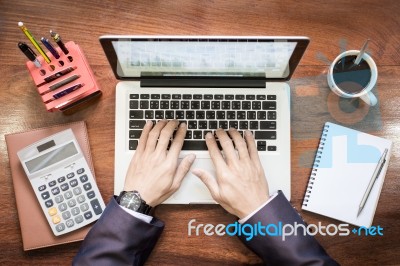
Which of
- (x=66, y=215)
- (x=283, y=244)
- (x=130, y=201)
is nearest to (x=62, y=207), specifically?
(x=66, y=215)

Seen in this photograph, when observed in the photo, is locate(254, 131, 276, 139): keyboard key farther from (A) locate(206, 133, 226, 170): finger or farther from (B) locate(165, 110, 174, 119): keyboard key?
(B) locate(165, 110, 174, 119): keyboard key

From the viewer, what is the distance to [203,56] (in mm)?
906

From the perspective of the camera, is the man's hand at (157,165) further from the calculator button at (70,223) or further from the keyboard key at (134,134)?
the calculator button at (70,223)

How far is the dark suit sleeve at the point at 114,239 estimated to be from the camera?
0.90 metres

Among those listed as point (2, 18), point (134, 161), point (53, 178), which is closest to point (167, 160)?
point (134, 161)

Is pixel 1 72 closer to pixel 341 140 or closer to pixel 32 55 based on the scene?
pixel 32 55

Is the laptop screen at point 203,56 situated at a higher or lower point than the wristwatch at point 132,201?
higher

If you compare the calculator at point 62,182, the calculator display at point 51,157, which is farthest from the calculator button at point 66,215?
the calculator display at point 51,157

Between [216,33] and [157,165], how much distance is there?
1.15ft

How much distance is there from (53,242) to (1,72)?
42cm

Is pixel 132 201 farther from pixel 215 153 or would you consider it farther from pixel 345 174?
pixel 345 174

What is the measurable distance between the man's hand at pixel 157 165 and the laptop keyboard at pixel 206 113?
2 cm

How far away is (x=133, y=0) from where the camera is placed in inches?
41.7

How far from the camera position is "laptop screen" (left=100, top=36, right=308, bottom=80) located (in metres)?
0.82
